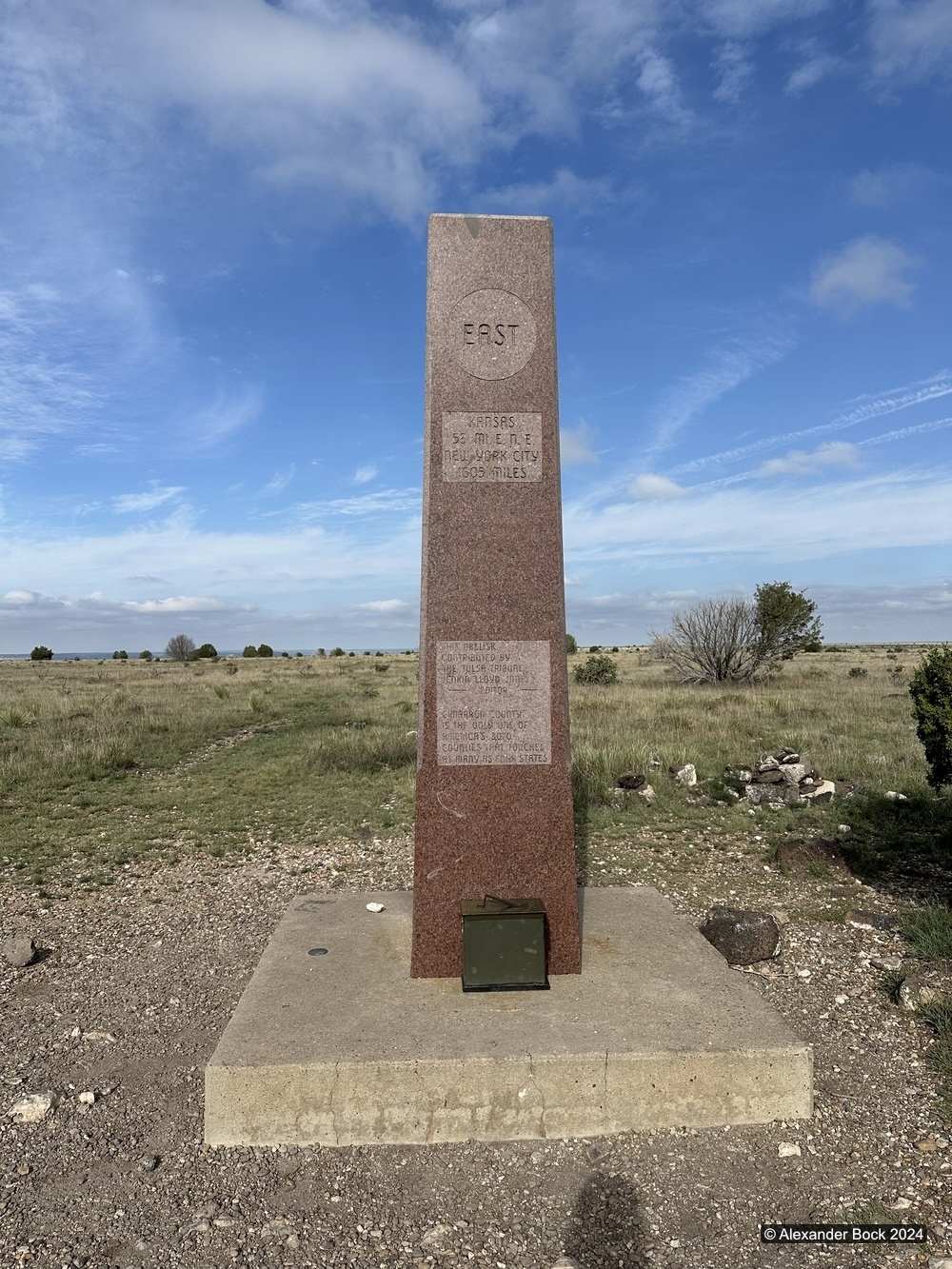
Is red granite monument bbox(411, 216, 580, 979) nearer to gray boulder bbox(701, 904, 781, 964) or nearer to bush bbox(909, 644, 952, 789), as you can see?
gray boulder bbox(701, 904, 781, 964)

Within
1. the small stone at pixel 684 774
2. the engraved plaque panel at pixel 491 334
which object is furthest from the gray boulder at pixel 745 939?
the small stone at pixel 684 774

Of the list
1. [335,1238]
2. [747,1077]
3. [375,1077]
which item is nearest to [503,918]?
[375,1077]

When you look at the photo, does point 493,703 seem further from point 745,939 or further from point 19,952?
point 19,952

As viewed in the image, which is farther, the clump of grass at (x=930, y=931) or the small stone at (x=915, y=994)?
Result: the clump of grass at (x=930, y=931)

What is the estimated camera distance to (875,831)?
25.6ft

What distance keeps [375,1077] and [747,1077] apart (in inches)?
59.3

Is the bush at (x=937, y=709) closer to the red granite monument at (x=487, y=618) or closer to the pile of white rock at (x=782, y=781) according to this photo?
the red granite monument at (x=487, y=618)

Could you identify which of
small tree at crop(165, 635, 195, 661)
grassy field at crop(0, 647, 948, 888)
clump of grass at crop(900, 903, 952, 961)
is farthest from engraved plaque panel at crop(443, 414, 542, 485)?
small tree at crop(165, 635, 195, 661)

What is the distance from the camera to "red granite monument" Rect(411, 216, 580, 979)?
13.6 feet

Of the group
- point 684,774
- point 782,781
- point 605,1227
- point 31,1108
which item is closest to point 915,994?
point 605,1227

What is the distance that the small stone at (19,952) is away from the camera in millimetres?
5234

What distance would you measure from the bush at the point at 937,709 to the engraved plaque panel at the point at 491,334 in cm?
349

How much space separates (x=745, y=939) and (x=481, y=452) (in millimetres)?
3304

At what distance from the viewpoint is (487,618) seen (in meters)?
4.15
